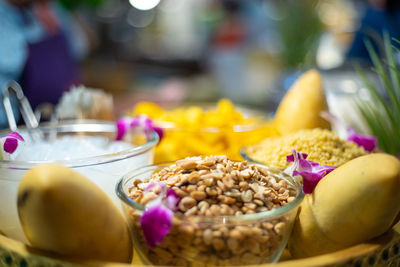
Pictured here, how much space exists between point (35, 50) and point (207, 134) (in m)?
0.79

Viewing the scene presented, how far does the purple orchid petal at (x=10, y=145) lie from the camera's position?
1.39ft

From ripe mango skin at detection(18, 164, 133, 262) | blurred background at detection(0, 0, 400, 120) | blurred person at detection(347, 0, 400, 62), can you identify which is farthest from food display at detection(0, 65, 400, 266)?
blurred person at detection(347, 0, 400, 62)

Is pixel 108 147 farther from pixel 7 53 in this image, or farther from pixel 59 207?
pixel 7 53

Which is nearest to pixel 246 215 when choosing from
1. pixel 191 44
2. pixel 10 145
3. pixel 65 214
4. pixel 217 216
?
pixel 217 216

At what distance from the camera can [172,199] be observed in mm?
327

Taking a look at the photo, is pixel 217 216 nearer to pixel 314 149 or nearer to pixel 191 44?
pixel 314 149

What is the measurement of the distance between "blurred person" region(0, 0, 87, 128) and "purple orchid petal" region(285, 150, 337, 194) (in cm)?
87

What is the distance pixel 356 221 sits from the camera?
1.11 ft

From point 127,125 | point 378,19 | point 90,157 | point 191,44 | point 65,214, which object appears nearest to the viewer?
point 65,214

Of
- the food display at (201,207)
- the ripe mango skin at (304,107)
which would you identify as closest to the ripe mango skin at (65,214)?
the food display at (201,207)

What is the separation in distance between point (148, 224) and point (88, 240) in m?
0.05

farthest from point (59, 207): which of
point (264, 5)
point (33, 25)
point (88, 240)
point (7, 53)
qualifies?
point (264, 5)

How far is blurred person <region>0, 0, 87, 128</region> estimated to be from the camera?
3.33ft

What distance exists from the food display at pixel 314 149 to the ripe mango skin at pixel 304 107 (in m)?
0.09
